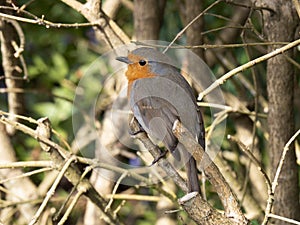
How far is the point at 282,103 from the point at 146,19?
2.33 ft

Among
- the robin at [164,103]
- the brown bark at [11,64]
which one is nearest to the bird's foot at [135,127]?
the robin at [164,103]

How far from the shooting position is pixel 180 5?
8.23 ft

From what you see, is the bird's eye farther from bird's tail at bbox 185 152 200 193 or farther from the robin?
bird's tail at bbox 185 152 200 193

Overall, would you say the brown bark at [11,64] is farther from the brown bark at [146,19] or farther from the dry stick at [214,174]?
the dry stick at [214,174]

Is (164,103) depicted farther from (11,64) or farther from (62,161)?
(11,64)

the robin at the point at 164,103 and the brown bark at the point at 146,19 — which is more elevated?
the brown bark at the point at 146,19

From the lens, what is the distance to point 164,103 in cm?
149

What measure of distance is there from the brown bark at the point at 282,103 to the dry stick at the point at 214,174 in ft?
1.55

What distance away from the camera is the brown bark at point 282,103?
1688 mm

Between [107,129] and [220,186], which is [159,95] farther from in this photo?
[107,129]

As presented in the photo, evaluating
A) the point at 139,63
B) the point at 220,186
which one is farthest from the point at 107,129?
the point at 220,186

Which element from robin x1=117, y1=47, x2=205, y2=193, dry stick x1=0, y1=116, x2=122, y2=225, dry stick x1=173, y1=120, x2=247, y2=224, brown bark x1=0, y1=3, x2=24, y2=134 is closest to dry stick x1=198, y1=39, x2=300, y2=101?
dry stick x1=173, y1=120, x2=247, y2=224

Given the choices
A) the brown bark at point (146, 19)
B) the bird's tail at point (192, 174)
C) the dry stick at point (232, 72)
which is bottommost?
the bird's tail at point (192, 174)

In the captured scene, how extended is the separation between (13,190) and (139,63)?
40.5 inches
